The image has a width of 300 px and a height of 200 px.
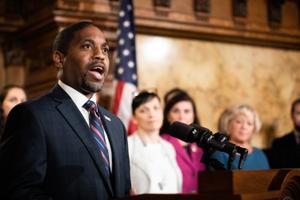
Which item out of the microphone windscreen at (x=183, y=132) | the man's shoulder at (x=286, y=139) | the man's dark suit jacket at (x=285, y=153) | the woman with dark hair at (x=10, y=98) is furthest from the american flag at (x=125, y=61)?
the microphone windscreen at (x=183, y=132)

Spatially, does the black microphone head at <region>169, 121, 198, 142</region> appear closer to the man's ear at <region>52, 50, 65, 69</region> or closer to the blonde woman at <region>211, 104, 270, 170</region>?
the man's ear at <region>52, 50, 65, 69</region>

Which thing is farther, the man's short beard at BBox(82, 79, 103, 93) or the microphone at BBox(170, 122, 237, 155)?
the man's short beard at BBox(82, 79, 103, 93)

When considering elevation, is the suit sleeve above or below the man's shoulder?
above

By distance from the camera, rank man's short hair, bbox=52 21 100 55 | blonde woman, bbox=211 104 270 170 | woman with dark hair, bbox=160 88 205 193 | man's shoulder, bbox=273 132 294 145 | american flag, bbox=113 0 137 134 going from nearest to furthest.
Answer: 1. man's short hair, bbox=52 21 100 55
2. woman with dark hair, bbox=160 88 205 193
3. blonde woman, bbox=211 104 270 170
4. american flag, bbox=113 0 137 134
5. man's shoulder, bbox=273 132 294 145

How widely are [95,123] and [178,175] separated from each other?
7.92 ft

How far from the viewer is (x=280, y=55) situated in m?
7.63

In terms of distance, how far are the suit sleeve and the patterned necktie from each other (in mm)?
250

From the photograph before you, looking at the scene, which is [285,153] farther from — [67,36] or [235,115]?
[67,36]

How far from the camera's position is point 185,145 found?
17.0ft

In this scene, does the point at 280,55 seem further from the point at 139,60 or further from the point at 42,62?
the point at 42,62

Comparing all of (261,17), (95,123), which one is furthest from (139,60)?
(95,123)

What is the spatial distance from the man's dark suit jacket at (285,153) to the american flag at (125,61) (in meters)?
1.57

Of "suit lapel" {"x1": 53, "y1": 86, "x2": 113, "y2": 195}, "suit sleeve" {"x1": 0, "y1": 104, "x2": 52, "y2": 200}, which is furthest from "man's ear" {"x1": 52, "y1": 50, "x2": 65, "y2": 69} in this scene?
"suit sleeve" {"x1": 0, "y1": 104, "x2": 52, "y2": 200}

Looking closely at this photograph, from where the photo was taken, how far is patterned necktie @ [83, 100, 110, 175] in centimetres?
241
